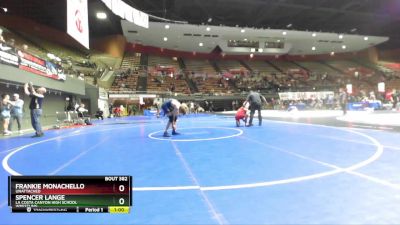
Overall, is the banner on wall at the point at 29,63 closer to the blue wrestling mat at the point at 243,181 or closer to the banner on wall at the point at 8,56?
the banner on wall at the point at 8,56

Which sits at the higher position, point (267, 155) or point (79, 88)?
point (79, 88)

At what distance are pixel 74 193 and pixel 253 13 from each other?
3009cm

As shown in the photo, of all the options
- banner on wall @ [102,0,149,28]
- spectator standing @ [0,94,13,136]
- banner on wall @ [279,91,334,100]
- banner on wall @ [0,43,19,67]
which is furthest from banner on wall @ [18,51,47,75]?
banner on wall @ [279,91,334,100]

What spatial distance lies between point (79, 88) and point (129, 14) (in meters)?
7.04

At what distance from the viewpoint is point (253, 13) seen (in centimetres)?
2956

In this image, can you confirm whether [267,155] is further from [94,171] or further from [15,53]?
[15,53]

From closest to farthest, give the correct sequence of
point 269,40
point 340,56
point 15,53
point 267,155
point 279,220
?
1. point 279,220
2. point 267,155
3. point 15,53
4. point 269,40
5. point 340,56

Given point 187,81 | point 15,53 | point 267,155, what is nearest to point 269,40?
point 187,81

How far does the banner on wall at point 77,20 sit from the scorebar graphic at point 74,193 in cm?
643

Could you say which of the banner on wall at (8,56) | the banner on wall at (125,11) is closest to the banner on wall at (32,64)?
the banner on wall at (8,56)

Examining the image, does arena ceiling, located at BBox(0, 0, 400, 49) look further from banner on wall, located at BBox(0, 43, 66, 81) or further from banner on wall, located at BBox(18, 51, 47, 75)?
banner on wall, located at BBox(18, 51, 47, 75)

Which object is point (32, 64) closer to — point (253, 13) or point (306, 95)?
point (253, 13)

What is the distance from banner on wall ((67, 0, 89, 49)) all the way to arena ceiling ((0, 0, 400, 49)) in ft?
49.8

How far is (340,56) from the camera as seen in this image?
4806 cm
